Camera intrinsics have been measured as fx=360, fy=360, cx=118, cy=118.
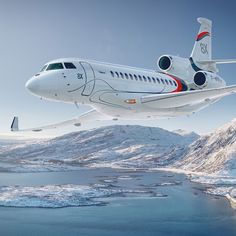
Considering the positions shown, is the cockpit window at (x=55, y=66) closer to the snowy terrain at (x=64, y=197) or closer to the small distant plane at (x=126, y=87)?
the small distant plane at (x=126, y=87)

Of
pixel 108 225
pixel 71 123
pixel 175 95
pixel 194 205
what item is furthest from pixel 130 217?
pixel 175 95

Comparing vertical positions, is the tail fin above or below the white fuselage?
above

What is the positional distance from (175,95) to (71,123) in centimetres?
1278

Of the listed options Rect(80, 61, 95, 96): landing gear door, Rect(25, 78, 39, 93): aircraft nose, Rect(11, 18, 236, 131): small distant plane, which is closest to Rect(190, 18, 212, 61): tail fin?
Rect(11, 18, 236, 131): small distant plane

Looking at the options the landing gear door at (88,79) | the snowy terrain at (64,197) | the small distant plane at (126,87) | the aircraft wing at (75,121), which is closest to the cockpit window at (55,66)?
the small distant plane at (126,87)

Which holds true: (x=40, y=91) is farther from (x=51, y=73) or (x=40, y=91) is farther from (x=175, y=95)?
(x=175, y=95)

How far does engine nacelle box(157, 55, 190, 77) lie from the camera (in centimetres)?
4188

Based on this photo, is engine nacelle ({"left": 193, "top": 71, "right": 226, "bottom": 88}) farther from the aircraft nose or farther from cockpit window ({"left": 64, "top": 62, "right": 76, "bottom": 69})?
the aircraft nose

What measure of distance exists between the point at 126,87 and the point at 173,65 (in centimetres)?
1016

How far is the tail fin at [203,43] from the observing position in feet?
154

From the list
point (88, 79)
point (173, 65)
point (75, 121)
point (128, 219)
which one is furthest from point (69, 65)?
point (128, 219)

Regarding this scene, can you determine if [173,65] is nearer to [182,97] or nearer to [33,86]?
[182,97]

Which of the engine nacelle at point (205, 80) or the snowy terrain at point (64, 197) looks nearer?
the engine nacelle at point (205, 80)

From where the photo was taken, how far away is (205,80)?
131ft
